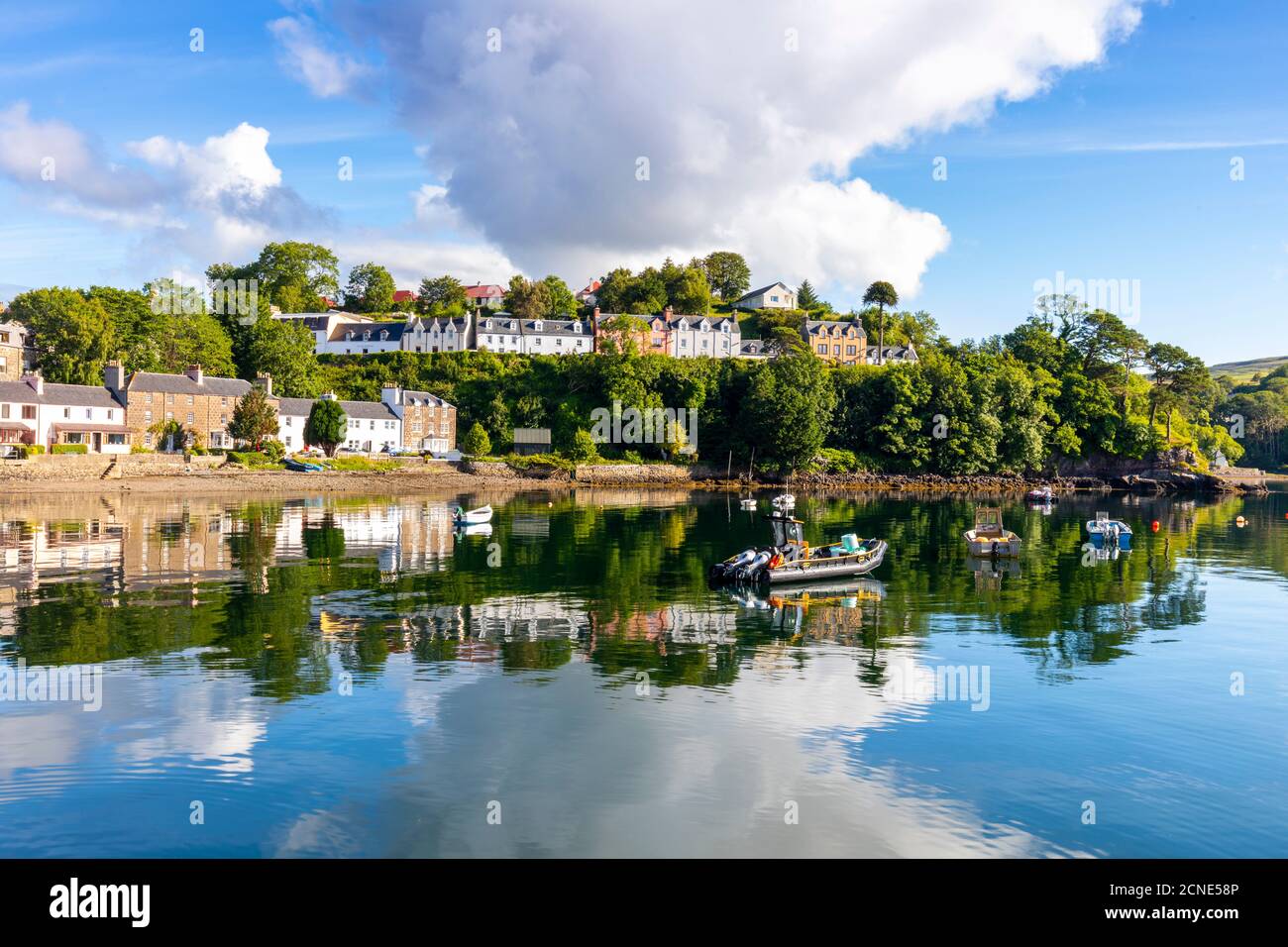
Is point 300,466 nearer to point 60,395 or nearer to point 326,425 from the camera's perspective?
point 326,425

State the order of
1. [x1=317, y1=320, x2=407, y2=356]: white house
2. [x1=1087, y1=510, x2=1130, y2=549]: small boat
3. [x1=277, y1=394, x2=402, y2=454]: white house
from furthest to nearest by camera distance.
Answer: [x1=317, y1=320, x2=407, y2=356]: white house < [x1=277, y1=394, x2=402, y2=454]: white house < [x1=1087, y1=510, x2=1130, y2=549]: small boat

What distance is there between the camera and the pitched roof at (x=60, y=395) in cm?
9181

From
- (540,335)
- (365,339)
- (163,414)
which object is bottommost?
(163,414)

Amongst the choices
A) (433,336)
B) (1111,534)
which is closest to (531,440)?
(433,336)

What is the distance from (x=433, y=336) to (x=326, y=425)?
36.2m

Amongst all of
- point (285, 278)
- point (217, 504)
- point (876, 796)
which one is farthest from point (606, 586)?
point (285, 278)

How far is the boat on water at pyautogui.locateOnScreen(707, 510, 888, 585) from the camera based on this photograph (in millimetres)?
44375

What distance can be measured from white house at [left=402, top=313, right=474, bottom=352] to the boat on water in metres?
108

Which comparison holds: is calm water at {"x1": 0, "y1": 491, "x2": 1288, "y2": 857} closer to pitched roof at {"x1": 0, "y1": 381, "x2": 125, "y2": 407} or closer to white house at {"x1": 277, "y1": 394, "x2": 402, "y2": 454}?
pitched roof at {"x1": 0, "y1": 381, "x2": 125, "y2": 407}

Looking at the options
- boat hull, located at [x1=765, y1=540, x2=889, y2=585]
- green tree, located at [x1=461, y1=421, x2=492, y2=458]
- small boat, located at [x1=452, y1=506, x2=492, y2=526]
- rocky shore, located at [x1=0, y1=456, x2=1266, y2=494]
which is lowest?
boat hull, located at [x1=765, y1=540, x2=889, y2=585]

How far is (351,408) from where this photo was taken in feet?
398

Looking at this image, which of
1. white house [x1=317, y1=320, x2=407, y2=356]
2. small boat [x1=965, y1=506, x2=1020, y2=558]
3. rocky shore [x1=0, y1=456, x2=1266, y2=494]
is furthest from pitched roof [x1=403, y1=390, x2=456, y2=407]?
small boat [x1=965, y1=506, x2=1020, y2=558]

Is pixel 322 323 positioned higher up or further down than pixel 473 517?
higher up

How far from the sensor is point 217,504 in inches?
3127
